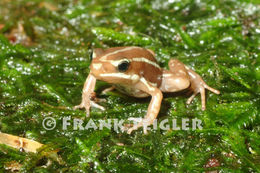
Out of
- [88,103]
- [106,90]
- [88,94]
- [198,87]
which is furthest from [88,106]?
[198,87]

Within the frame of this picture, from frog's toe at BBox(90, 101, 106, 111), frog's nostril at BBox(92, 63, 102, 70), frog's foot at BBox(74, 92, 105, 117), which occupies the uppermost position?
frog's nostril at BBox(92, 63, 102, 70)

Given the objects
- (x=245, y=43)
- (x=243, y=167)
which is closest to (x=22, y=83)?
(x=243, y=167)

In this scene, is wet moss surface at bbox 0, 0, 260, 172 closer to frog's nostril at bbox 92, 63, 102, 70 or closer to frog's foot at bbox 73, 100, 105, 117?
frog's foot at bbox 73, 100, 105, 117

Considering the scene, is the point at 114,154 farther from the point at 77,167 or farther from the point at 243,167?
the point at 243,167

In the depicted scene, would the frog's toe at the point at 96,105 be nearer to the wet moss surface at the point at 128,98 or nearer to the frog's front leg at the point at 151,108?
the wet moss surface at the point at 128,98

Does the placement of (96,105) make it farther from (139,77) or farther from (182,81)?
(182,81)

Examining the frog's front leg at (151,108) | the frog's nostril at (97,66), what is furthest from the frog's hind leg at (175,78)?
the frog's nostril at (97,66)

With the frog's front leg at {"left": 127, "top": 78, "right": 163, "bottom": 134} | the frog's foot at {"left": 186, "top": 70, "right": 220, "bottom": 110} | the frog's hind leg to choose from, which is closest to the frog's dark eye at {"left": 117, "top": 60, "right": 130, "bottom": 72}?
the frog's front leg at {"left": 127, "top": 78, "right": 163, "bottom": 134}

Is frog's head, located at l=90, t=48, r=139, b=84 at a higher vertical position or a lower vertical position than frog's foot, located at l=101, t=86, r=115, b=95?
higher
